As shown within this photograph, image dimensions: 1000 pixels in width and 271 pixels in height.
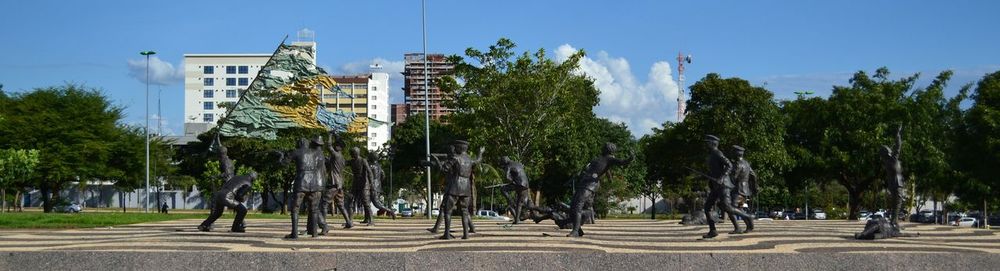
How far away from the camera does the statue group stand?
15477mm

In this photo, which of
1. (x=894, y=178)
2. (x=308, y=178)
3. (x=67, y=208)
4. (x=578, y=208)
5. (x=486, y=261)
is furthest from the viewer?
(x=67, y=208)

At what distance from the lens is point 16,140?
5119 centimetres

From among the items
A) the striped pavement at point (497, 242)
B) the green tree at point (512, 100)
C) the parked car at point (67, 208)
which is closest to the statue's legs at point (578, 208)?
the striped pavement at point (497, 242)

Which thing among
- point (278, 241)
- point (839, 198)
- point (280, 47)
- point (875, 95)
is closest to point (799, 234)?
point (278, 241)

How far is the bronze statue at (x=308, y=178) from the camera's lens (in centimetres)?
1536

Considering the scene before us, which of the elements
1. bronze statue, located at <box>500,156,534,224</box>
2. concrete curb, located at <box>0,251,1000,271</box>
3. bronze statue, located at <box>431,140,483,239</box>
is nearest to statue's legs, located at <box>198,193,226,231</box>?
bronze statue, located at <box>431,140,483,239</box>

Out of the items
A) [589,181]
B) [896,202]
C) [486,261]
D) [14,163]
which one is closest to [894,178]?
[896,202]

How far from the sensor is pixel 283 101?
73.7 feet

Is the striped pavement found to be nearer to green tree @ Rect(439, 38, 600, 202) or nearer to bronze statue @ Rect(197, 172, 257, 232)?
bronze statue @ Rect(197, 172, 257, 232)

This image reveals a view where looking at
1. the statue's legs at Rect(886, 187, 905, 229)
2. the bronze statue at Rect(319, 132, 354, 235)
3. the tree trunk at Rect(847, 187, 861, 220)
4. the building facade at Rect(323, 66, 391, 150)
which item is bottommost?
the tree trunk at Rect(847, 187, 861, 220)

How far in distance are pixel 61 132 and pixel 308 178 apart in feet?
136

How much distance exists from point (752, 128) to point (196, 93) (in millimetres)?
118824

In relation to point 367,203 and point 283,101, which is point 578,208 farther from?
point 283,101

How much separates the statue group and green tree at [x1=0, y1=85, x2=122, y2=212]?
34.5 metres
